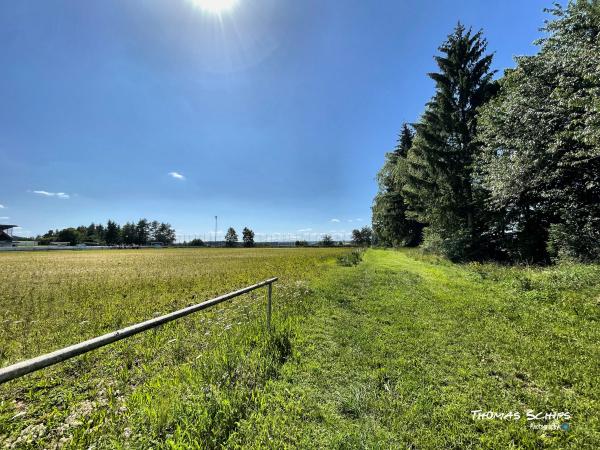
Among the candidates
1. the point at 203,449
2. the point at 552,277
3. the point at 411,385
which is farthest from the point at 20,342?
the point at 552,277

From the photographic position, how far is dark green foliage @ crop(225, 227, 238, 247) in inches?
4538

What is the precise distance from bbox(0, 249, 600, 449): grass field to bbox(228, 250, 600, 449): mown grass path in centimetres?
2

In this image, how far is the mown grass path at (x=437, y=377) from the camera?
256 cm

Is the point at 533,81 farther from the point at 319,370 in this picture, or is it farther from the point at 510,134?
the point at 319,370

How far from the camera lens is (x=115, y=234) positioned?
9962 cm

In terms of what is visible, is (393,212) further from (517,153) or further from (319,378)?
(319,378)

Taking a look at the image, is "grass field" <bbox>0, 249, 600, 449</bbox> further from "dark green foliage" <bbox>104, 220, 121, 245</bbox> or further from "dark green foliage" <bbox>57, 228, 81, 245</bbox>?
"dark green foliage" <bbox>57, 228, 81, 245</bbox>

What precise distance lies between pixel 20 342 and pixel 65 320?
57.6 inches

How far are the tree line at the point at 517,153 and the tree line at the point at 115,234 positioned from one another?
111480 mm

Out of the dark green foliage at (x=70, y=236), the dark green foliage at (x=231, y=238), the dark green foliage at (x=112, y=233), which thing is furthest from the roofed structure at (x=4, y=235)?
the dark green foliage at (x=231, y=238)

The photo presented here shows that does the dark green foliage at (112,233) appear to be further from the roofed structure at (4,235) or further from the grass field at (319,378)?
the grass field at (319,378)

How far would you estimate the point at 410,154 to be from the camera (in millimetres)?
23469

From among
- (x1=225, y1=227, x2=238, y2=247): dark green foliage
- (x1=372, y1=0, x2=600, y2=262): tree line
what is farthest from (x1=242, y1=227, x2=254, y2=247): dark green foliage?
(x1=372, y1=0, x2=600, y2=262): tree line

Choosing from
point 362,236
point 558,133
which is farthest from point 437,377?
point 362,236
